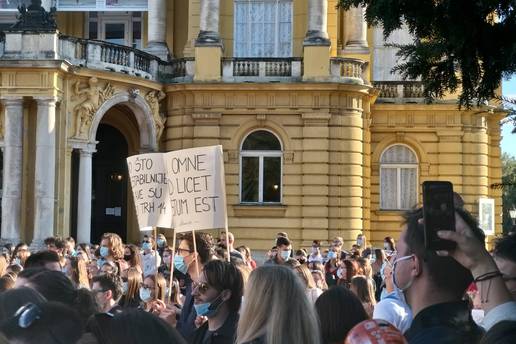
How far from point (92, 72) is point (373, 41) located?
11235mm

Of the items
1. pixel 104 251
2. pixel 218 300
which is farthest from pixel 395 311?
pixel 104 251

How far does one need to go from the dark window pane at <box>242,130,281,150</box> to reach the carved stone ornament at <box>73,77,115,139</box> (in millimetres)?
5087

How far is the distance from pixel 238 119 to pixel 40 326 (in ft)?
83.8

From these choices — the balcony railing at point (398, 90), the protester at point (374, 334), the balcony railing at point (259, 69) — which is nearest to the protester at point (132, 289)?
the protester at point (374, 334)

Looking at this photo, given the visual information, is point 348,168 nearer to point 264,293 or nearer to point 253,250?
point 253,250

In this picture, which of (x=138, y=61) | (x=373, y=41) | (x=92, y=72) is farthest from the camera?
(x=373, y=41)

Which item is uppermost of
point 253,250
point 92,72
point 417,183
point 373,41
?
point 373,41

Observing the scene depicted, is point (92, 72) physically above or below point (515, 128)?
above

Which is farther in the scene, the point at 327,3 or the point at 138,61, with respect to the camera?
the point at 327,3

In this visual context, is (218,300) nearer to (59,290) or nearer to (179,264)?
(59,290)

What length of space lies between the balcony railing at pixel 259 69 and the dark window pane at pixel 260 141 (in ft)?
5.53

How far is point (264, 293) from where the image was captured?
5.08m

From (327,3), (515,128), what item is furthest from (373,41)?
(515,128)

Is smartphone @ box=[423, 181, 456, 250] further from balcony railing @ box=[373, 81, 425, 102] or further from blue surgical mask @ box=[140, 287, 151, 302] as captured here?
balcony railing @ box=[373, 81, 425, 102]
